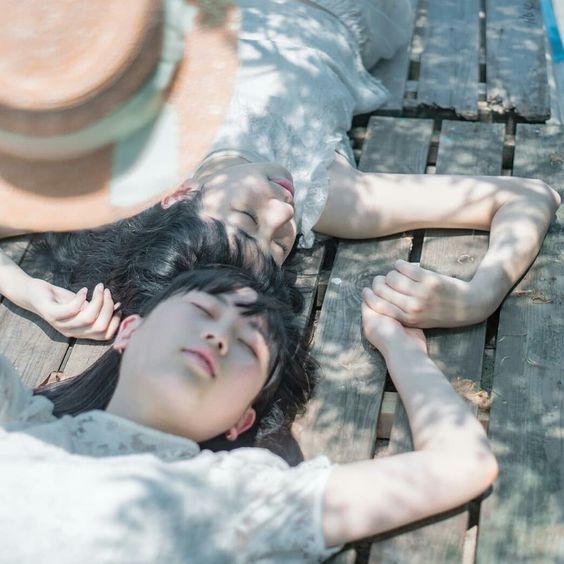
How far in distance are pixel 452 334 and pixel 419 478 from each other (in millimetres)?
810

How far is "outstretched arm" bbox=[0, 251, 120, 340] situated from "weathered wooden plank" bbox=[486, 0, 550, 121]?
2.07 metres

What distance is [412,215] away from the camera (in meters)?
3.72

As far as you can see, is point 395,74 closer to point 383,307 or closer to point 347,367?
point 383,307

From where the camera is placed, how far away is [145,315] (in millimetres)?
2988

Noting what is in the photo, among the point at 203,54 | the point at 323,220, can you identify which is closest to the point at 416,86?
the point at 323,220

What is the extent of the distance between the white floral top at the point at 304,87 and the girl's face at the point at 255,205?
28cm

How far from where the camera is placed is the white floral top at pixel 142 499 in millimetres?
2371

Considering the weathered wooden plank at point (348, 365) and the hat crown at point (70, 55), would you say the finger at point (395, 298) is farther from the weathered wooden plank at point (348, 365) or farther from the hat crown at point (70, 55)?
the hat crown at point (70, 55)

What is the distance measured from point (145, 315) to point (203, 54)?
0.79 meters

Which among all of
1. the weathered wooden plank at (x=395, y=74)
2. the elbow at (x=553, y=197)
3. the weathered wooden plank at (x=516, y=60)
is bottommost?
the weathered wooden plank at (x=395, y=74)

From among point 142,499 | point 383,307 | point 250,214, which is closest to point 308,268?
point 250,214

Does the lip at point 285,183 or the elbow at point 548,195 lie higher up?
the lip at point 285,183

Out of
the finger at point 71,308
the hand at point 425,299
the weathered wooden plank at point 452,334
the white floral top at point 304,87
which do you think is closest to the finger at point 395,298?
the hand at point 425,299

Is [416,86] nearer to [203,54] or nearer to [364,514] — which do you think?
[203,54]
